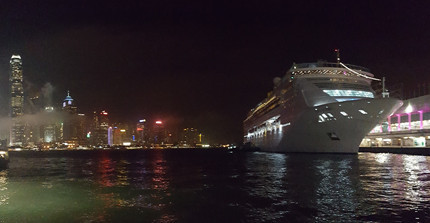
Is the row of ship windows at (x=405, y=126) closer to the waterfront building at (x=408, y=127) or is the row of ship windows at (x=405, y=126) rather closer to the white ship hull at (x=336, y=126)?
the waterfront building at (x=408, y=127)

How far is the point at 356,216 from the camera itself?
579 inches

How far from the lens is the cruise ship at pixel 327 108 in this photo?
181 ft

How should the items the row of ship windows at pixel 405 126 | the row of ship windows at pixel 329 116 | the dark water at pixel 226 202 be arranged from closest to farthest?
1. the dark water at pixel 226 202
2. the row of ship windows at pixel 329 116
3. the row of ship windows at pixel 405 126

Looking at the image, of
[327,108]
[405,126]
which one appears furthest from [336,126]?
[405,126]

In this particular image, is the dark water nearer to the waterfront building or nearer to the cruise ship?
the cruise ship

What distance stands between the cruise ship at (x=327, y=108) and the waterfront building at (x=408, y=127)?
28982mm

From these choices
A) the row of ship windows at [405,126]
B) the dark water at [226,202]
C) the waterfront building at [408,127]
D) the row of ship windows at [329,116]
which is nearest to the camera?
the dark water at [226,202]

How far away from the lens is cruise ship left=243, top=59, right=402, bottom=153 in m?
55.0

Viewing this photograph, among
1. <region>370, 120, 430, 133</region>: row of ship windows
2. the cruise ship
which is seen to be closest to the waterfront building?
<region>370, 120, 430, 133</region>: row of ship windows

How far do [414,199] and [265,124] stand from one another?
7412 cm

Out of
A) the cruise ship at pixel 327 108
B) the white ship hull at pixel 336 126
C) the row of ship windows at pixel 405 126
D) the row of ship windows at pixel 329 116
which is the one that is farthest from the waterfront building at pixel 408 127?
the row of ship windows at pixel 329 116

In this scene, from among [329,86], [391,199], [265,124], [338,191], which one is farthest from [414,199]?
[265,124]

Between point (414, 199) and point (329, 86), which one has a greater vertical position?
point (329, 86)

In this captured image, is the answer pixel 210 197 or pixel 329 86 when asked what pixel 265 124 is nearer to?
pixel 329 86
